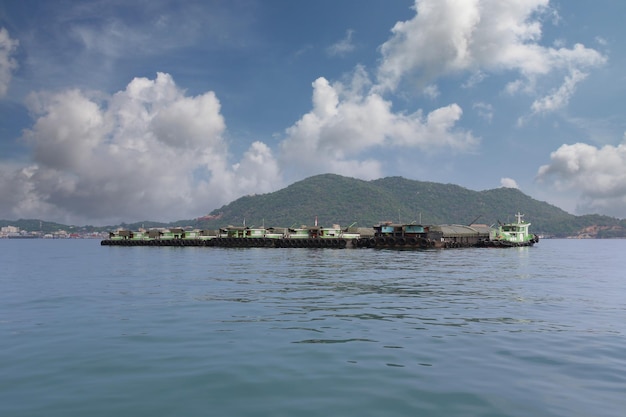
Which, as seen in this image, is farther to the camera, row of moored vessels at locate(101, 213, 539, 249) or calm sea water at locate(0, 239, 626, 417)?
row of moored vessels at locate(101, 213, 539, 249)

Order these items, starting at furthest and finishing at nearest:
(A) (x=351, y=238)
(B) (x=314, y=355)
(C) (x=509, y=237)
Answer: (C) (x=509, y=237) < (A) (x=351, y=238) < (B) (x=314, y=355)

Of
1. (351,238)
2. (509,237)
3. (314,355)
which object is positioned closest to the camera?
(314,355)

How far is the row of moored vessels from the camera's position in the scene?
346 ft

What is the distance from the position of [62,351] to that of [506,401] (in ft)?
41.8

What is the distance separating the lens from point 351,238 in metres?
121

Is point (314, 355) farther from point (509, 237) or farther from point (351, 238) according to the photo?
point (509, 237)

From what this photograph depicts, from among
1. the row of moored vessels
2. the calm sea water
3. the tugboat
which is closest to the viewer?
the calm sea water

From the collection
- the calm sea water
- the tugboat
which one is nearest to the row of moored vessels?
the tugboat

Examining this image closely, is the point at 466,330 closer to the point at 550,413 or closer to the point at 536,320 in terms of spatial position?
the point at 536,320

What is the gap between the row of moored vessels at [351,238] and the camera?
346 ft

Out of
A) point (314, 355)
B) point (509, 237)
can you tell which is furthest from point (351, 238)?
point (314, 355)

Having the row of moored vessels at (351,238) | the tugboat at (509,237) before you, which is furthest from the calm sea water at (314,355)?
the tugboat at (509,237)

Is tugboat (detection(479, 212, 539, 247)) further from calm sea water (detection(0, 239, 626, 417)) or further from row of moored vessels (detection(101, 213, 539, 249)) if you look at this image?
calm sea water (detection(0, 239, 626, 417))

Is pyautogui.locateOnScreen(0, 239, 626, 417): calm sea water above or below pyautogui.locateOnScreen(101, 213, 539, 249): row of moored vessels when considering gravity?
below
